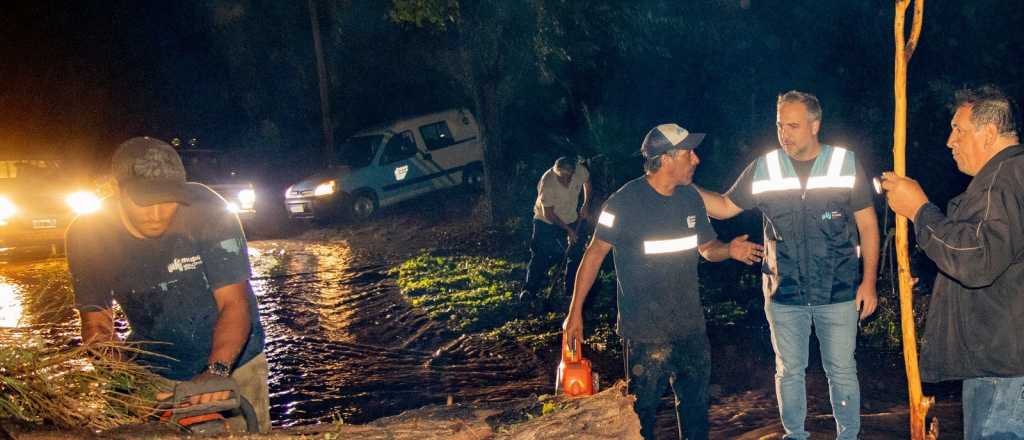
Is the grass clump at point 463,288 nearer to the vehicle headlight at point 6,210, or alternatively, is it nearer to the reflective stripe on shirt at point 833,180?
the reflective stripe on shirt at point 833,180

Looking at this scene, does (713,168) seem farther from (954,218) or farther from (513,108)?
(954,218)

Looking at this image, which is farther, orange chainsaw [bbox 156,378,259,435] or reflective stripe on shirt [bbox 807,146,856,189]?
reflective stripe on shirt [bbox 807,146,856,189]

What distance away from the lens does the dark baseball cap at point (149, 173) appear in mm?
3666

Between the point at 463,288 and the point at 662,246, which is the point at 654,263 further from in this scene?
the point at 463,288

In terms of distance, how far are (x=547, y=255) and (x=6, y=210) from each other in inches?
472

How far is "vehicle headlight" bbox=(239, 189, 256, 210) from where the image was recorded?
18281 millimetres

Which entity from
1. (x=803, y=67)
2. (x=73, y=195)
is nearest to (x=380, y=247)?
(x=73, y=195)

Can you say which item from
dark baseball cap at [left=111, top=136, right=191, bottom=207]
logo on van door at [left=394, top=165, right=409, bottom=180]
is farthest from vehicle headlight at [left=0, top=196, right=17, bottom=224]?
dark baseball cap at [left=111, top=136, right=191, bottom=207]

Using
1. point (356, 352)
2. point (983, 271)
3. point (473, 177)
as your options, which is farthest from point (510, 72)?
point (983, 271)

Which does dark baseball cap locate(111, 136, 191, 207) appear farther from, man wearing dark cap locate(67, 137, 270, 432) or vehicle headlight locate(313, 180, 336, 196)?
vehicle headlight locate(313, 180, 336, 196)

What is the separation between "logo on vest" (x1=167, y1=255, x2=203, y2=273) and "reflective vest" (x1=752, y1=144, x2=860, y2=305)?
3.07 meters

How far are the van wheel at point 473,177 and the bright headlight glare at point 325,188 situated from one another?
3.14 metres

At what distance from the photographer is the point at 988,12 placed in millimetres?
10766

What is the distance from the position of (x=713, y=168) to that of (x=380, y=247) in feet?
21.5
